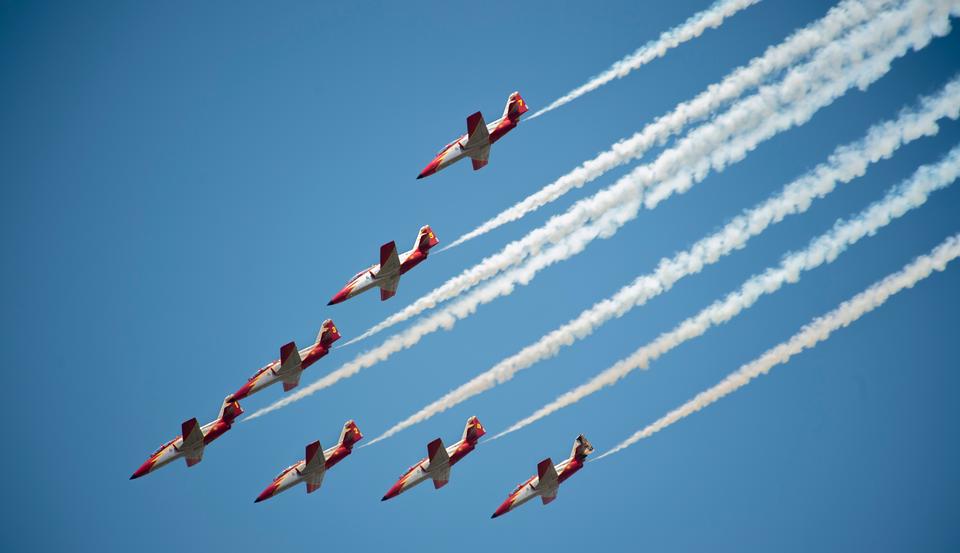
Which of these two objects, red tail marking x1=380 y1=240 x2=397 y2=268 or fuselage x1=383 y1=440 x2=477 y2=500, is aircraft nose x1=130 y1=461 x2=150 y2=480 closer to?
fuselage x1=383 y1=440 x2=477 y2=500

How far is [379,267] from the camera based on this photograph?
1978 inches

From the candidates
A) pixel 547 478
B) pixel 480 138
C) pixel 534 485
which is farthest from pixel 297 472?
pixel 480 138

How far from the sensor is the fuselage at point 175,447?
53.8 m

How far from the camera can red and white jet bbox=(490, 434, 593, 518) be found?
2068 inches

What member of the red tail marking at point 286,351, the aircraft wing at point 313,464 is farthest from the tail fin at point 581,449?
the red tail marking at point 286,351

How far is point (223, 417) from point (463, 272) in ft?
41.0

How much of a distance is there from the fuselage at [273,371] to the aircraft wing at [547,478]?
10366mm

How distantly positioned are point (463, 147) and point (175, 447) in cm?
1854

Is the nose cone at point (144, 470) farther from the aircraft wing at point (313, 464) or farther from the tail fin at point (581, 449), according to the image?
the tail fin at point (581, 449)

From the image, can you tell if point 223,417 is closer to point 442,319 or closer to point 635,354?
point 442,319

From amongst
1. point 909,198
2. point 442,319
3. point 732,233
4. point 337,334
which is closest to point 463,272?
point 442,319

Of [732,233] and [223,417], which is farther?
[223,417]

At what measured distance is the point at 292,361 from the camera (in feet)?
172

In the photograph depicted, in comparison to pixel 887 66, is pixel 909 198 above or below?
below
